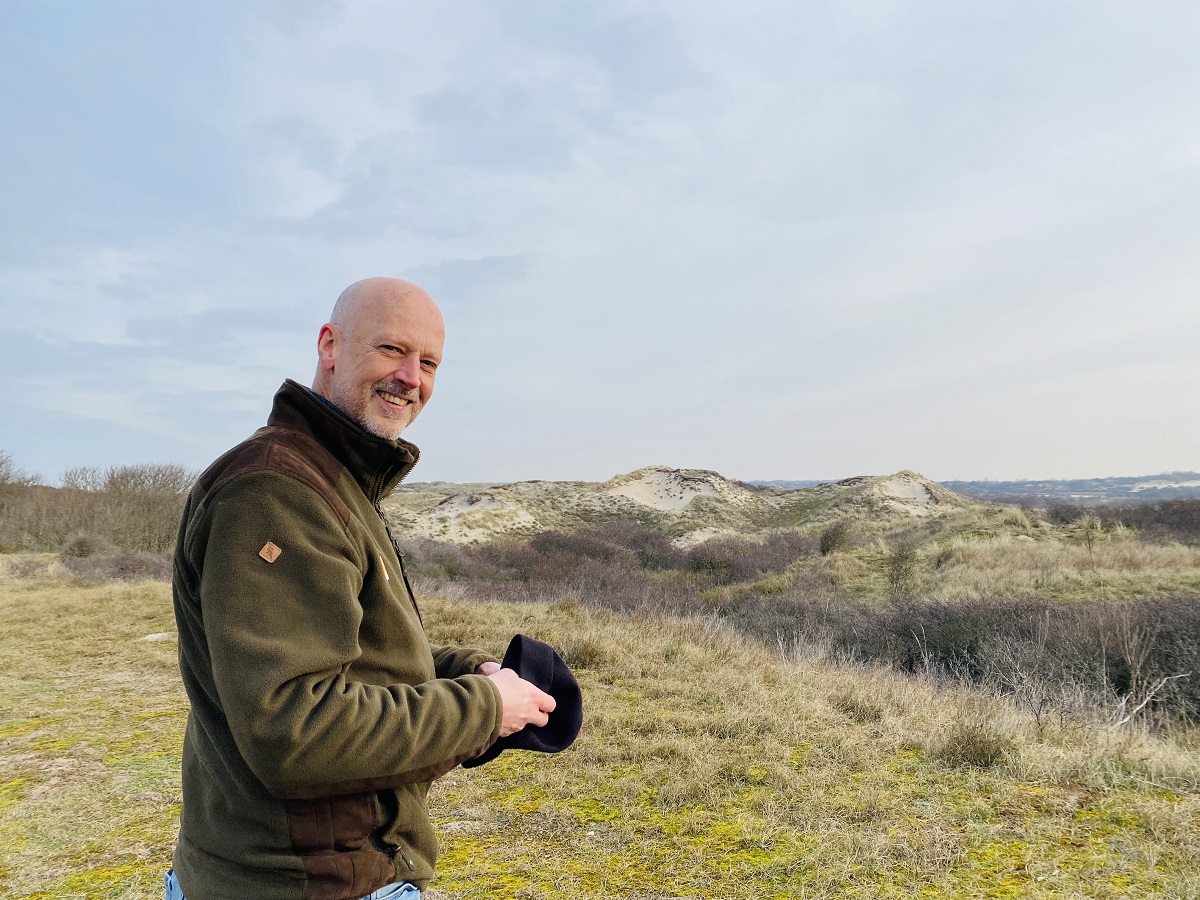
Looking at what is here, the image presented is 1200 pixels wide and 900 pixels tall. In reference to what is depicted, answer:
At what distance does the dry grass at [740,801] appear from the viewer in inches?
120

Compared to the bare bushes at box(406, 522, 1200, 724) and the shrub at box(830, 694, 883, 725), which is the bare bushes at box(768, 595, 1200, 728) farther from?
the shrub at box(830, 694, 883, 725)

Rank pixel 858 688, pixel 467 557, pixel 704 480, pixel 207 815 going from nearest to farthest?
pixel 207 815, pixel 858 688, pixel 467 557, pixel 704 480

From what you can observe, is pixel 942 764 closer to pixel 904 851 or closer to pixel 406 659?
pixel 904 851

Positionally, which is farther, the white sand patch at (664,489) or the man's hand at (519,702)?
the white sand patch at (664,489)

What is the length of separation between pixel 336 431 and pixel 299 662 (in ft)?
1.66

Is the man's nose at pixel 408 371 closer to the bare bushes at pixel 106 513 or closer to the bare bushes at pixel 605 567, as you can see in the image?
the bare bushes at pixel 605 567

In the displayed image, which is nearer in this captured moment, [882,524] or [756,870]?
[756,870]

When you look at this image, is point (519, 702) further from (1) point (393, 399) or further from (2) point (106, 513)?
(2) point (106, 513)

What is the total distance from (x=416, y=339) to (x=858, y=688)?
5.53 m

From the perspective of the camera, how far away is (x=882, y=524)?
29.9 metres

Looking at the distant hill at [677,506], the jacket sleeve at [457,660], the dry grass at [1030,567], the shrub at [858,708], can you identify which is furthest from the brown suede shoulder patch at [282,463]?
the distant hill at [677,506]

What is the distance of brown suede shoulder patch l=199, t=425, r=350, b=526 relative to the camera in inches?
49.5

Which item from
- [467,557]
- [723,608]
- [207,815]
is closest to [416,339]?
[207,815]

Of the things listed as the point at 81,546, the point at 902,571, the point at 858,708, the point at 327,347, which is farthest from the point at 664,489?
the point at 327,347
